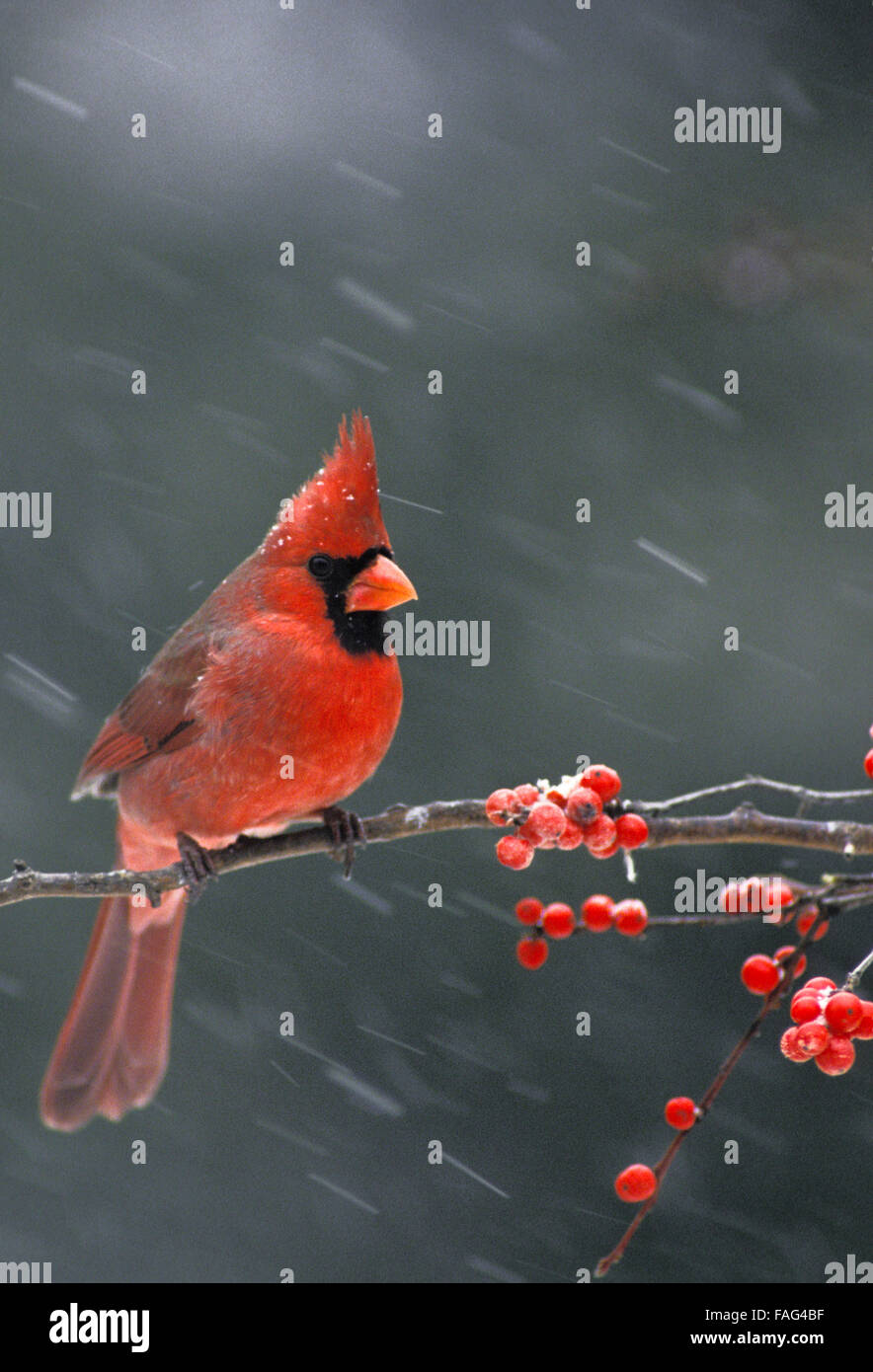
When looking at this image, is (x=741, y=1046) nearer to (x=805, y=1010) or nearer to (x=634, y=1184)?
(x=805, y=1010)

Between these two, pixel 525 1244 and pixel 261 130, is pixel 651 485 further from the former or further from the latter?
pixel 525 1244

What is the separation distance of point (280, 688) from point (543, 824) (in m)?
0.66

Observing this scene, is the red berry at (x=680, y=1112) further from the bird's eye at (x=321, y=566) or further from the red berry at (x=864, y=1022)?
the bird's eye at (x=321, y=566)

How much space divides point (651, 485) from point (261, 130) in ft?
4.71

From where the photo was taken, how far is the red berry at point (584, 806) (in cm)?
131

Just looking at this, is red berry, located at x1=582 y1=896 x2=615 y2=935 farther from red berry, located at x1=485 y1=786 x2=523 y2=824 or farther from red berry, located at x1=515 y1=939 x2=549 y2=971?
red berry, located at x1=485 y1=786 x2=523 y2=824

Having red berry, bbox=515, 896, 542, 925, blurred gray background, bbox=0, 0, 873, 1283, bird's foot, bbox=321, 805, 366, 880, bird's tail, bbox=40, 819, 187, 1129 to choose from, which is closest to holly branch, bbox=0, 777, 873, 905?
red berry, bbox=515, 896, 542, 925

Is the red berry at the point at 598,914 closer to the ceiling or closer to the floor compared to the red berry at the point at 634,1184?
closer to the ceiling

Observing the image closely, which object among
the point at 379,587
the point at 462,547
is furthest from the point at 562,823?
the point at 462,547

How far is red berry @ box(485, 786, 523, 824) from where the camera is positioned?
1310 mm

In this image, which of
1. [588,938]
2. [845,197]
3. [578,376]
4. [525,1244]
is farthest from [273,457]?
[525,1244]

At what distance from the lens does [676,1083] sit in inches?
114

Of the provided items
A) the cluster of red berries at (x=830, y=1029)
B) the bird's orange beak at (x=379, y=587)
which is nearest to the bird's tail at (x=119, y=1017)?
the bird's orange beak at (x=379, y=587)

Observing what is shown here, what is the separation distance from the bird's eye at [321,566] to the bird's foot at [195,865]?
398mm
